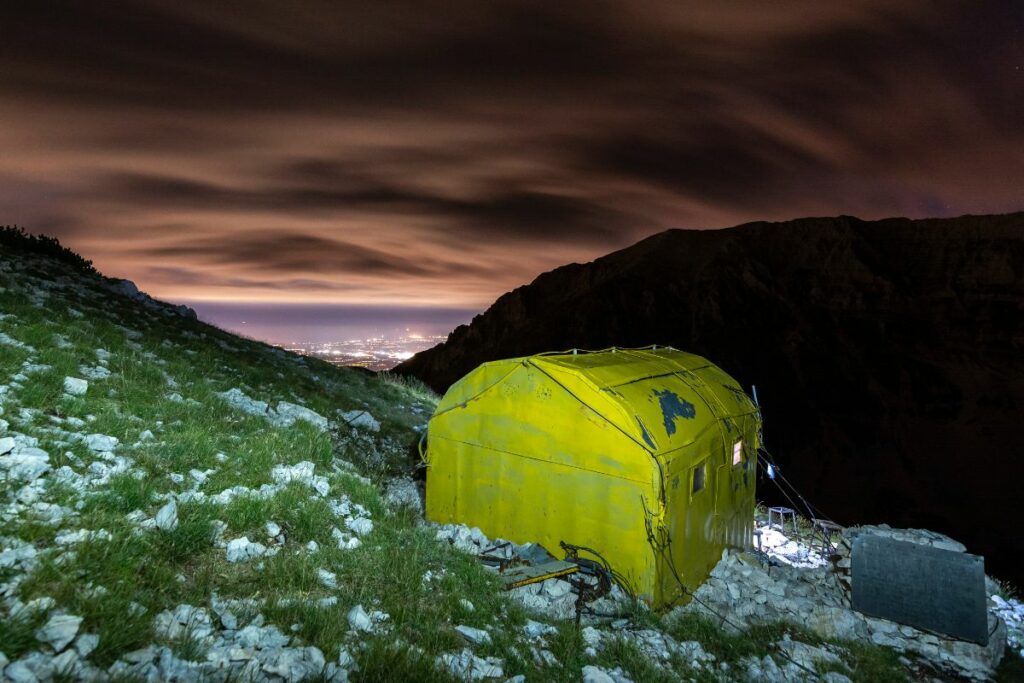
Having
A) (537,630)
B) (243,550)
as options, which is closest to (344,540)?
(243,550)

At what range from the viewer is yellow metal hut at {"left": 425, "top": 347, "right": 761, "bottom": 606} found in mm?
6324

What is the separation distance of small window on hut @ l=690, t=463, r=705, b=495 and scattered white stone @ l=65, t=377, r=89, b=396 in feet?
24.7

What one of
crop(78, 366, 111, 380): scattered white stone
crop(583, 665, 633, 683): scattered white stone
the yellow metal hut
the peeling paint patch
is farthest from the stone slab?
crop(78, 366, 111, 380): scattered white stone

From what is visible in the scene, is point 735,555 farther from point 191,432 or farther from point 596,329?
point 596,329

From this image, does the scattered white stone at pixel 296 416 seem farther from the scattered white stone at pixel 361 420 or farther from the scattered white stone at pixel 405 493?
the scattered white stone at pixel 361 420

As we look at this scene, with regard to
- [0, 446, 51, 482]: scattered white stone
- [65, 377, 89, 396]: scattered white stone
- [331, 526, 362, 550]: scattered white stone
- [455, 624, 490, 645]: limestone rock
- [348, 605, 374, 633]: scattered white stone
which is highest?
[65, 377, 89, 396]: scattered white stone

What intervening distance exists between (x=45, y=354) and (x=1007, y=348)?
106 m

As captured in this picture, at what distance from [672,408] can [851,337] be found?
9078 cm

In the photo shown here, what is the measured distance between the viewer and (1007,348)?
7856 cm

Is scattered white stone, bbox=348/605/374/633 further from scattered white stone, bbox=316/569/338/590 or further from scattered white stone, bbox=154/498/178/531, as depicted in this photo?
scattered white stone, bbox=154/498/178/531

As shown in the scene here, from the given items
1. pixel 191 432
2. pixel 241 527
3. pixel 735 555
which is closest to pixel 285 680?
pixel 241 527

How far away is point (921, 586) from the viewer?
6.85m

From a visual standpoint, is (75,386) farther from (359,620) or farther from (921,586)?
(921,586)

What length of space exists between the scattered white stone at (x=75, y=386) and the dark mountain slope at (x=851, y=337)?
224 ft
